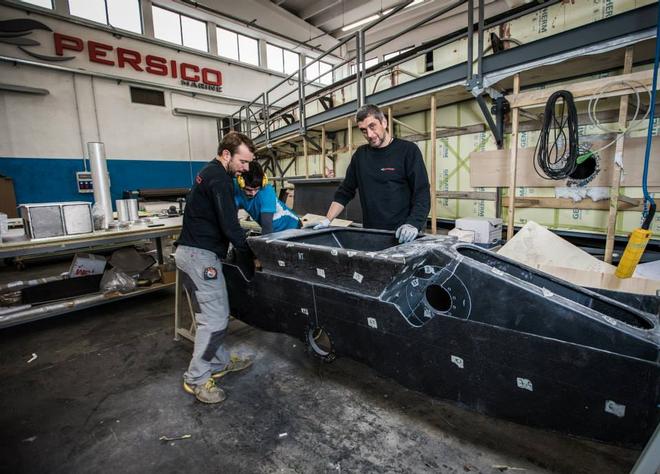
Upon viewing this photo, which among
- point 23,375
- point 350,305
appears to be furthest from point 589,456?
point 23,375

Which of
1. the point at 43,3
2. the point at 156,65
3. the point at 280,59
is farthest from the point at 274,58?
the point at 43,3

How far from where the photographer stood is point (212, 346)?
183cm

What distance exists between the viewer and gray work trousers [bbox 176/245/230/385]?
1796 mm

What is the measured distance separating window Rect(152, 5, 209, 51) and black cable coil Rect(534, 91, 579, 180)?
9309 mm

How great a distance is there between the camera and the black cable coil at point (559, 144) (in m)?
2.89

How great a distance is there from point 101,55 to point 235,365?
8.95m

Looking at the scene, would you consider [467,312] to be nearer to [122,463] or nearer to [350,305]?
[350,305]

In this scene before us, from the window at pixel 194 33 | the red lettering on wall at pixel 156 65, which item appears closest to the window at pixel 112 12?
the red lettering on wall at pixel 156 65

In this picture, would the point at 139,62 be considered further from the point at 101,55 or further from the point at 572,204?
the point at 572,204

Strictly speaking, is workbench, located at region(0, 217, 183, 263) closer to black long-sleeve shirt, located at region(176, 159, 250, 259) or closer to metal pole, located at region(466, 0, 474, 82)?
black long-sleeve shirt, located at region(176, 159, 250, 259)

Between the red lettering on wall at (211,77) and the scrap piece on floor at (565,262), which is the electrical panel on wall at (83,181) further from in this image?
the scrap piece on floor at (565,262)

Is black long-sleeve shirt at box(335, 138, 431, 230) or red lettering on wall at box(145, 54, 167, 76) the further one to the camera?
red lettering on wall at box(145, 54, 167, 76)

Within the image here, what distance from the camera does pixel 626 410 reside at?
3.36 feet

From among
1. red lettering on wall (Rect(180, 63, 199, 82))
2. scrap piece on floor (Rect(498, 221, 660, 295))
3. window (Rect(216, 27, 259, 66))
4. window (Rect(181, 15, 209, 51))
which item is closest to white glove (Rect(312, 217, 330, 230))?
scrap piece on floor (Rect(498, 221, 660, 295))
